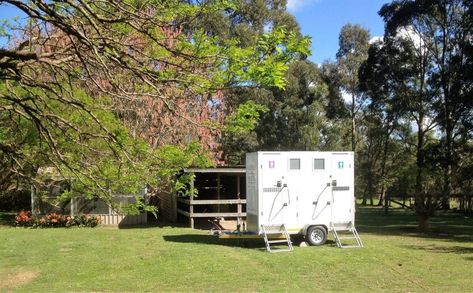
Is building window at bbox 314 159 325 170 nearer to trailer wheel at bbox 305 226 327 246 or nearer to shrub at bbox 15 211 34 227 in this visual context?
trailer wheel at bbox 305 226 327 246

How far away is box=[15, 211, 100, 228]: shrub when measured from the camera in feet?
73.4

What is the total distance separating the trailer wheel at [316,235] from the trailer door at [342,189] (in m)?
0.54

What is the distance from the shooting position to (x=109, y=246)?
1622 centimetres

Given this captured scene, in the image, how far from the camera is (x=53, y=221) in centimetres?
2230

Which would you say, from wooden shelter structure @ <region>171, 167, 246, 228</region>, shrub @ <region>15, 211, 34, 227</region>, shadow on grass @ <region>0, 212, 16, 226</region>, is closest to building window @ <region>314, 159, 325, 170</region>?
wooden shelter structure @ <region>171, 167, 246, 228</region>

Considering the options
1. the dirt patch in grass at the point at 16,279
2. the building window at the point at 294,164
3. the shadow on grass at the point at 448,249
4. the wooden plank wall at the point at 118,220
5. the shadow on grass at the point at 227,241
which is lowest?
the shadow on grass at the point at 448,249

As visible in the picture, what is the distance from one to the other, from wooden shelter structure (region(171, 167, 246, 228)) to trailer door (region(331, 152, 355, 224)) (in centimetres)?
568

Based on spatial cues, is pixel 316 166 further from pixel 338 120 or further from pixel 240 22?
pixel 338 120

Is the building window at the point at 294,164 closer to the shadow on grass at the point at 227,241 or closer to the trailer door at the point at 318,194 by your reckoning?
the trailer door at the point at 318,194

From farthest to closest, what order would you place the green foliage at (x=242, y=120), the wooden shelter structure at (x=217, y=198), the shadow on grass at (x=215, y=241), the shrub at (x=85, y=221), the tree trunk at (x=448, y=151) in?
1. the tree trunk at (x=448, y=151)
2. the shrub at (x=85, y=221)
3. the wooden shelter structure at (x=217, y=198)
4. the shadow on grass at (x=215, y=241)
5. the green foliage at (x=242, y=120)

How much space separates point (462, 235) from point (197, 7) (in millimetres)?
18491

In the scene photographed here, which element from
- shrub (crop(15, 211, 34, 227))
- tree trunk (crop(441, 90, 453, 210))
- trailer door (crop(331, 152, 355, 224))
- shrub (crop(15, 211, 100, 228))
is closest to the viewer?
trailer door (crop(331, 152, 355, 224))

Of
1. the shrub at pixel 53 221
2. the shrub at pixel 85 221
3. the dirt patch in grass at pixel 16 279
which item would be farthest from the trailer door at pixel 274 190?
the shrub at pixel 53 221

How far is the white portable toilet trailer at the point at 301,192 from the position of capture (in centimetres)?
1562
